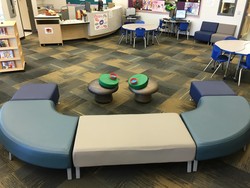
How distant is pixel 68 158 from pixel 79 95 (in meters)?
2.21

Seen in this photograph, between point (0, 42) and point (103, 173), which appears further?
point (0, 42)

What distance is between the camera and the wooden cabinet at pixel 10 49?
5173 mm

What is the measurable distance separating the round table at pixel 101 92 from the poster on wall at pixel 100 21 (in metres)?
4.47

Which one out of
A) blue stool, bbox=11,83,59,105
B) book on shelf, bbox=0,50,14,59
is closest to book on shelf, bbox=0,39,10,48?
book on shelf, bbox=0,50,14,59

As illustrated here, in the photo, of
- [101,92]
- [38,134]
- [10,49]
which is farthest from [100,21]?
[38,134]

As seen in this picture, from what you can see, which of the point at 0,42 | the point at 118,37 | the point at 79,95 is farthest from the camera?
the point at 118,37

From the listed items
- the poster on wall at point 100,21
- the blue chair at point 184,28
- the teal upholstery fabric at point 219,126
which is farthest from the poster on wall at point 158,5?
the teal upholstery fabric at point 219,126

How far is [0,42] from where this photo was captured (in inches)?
206

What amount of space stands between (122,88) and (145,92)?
3.04 ft

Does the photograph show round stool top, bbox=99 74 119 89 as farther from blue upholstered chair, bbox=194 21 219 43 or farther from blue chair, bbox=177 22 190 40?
blue chair, bbox=177 22 190 40

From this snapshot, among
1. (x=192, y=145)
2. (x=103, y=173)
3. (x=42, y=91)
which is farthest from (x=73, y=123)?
(x=192, y=145)

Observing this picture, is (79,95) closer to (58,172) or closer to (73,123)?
(73,123)

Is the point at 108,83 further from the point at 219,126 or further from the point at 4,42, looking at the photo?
the point at 4,42

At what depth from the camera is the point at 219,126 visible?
9.36ft
